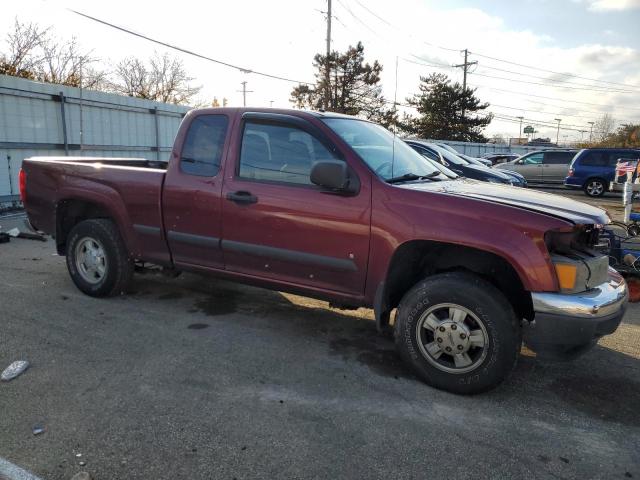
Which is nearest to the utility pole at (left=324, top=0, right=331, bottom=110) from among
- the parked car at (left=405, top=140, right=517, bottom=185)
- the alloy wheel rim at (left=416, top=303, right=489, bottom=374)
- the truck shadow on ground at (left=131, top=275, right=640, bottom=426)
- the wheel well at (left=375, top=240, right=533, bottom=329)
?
the parked car at (left=405, top=140, right=517, bottom=185)

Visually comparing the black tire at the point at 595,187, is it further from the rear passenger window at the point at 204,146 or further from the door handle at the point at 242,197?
the door handle at the point at 242,197

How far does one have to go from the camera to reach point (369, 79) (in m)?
38.2

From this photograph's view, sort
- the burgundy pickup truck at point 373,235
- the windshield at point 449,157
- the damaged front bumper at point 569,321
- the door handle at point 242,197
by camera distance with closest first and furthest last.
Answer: the damaged front bumper at point 569,321, the burgundy pickup truck at point 373,235, the door handle at point 242,197, the windshield at point 449,157

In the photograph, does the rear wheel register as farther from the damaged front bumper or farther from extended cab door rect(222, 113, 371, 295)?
extended cab door rect(222, 113, 371, 295)

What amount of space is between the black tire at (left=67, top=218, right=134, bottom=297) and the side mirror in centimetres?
246

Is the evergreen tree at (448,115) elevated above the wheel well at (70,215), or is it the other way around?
the evergreen tree at (448,115)

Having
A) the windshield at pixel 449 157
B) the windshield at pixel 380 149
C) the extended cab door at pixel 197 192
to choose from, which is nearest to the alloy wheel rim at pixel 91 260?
the extended cab door at pixel 197 192

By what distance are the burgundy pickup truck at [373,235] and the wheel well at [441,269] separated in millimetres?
11

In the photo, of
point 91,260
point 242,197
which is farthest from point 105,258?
point 242,197

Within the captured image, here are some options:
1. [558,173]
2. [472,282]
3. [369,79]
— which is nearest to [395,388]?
[472,282]

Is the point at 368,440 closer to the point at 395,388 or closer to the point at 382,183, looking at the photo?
the point at 395,388

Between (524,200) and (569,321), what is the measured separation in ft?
2.97

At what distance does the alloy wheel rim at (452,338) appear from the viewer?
3.16 m

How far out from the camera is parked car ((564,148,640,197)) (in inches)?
704
